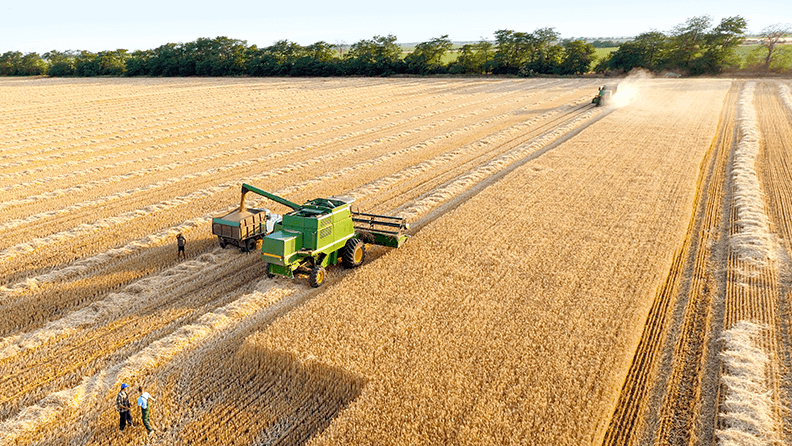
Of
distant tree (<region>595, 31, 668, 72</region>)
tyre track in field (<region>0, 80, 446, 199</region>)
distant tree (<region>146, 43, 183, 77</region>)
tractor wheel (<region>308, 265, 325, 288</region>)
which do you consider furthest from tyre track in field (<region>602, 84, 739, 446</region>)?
distant tree (<region>146, 43, 183, 77</region>)

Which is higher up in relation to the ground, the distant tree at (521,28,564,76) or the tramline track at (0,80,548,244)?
the distant tree at (521,28,564,76)

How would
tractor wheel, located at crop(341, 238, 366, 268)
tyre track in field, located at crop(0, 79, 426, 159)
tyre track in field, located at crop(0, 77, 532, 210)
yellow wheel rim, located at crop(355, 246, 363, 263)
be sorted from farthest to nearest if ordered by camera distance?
tyre track in field, located at crop(0, 79, 426, 159) < tyre track in field, located at crop(0, 77, 532, 210) < yellow wheel rim, located at crop(355, 246, 363, 263) < tractor wheel, located at crop(341, 238, 366, 268)

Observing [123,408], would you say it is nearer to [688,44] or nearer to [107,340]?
[107,340]

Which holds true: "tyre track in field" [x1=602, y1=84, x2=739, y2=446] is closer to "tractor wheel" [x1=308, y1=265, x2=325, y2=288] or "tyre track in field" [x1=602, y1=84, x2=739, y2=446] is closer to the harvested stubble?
the harvested stubble

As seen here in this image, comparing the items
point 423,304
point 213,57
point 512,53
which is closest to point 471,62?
point 512,53

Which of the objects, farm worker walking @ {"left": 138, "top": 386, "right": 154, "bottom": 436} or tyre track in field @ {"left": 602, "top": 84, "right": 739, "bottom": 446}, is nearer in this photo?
farm worker walking @ {"left": 138, "top": 386, "right": 154, "bottom": 436}

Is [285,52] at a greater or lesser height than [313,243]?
greater

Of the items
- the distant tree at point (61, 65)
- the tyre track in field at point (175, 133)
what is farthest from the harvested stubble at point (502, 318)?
the distant tree at point (61, 65)
